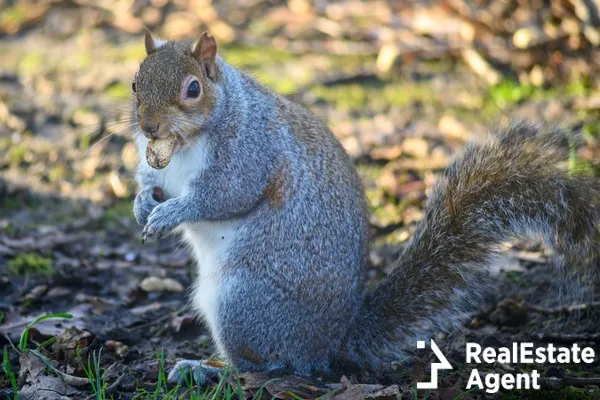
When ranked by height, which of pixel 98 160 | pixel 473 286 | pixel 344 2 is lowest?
pixel 473 286

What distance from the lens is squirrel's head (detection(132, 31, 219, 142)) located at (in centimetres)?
326

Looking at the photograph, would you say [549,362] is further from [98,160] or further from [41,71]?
[41,71]

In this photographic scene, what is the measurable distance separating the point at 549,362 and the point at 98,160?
3.44 meters

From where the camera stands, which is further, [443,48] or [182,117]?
[443,48]

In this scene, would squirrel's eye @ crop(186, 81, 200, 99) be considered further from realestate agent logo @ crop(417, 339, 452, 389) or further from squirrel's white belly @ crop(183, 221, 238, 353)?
realestate agent logo @ crop(417, 339, 452, 389)

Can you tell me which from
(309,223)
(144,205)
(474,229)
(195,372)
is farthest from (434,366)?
(144,205)

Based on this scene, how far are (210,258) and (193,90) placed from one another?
2.23 ft

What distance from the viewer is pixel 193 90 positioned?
336 cm

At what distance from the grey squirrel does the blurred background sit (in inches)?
14.4

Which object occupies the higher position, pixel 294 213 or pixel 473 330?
pixel 294 213

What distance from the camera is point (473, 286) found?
334cm

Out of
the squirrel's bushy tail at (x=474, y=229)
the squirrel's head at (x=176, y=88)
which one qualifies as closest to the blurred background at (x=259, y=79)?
the squirrel's head at (x=176, y=88)

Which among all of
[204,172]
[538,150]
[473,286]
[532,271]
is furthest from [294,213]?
[532,271]

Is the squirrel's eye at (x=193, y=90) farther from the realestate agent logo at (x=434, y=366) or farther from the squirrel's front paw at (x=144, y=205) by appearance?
the realestate agent logo at (x=434, y=366)
